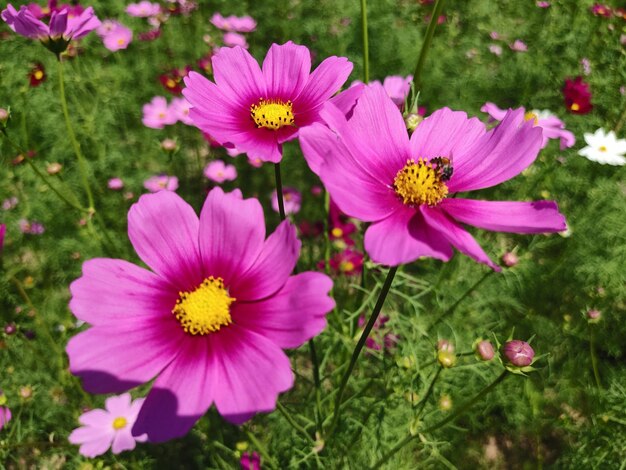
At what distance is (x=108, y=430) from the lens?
1.39 metres

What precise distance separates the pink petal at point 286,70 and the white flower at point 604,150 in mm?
1412

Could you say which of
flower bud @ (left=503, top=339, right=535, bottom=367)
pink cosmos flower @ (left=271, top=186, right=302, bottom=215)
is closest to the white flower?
pink cosmos flower @ (left=271, top=186, right=302, bottom=215)

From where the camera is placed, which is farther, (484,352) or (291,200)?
(291,200)

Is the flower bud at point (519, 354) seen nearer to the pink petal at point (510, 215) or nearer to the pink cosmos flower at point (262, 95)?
the pink petal at point (510, 215)

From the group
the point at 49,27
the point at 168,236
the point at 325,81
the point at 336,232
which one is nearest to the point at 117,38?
the point at 49,27

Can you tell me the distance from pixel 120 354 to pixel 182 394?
103 millimetres

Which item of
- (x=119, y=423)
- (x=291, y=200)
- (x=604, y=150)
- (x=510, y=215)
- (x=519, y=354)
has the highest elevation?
(x=510, y=215)

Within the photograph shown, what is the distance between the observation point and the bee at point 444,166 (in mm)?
725

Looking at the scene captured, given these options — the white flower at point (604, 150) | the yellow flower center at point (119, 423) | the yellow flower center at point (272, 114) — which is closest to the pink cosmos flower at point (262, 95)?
the yellow flower center at point (272, 114)

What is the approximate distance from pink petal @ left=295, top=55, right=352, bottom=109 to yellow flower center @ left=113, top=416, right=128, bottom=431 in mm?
1168

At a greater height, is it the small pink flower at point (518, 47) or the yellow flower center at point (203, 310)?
the yellow flower center at point (203, 310)

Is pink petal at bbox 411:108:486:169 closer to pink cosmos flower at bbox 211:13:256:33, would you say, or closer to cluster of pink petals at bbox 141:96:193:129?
cluster of pink petals at bbox 141:96:193:129

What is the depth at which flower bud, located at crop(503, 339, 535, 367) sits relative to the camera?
0.74 meters

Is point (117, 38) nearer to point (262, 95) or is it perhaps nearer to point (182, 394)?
point (262, 95)
